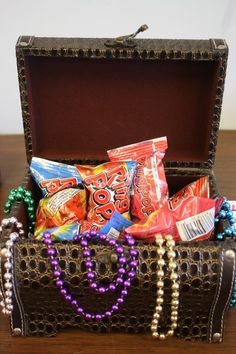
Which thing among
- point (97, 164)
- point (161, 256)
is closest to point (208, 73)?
point (97, 164)

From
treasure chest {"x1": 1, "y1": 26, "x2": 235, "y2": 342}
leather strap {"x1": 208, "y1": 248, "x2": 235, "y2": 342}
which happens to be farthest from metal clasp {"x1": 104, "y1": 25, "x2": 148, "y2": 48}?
leather strap {"x1": 208, "y1": 248, "x2": 235, "y2": 342}

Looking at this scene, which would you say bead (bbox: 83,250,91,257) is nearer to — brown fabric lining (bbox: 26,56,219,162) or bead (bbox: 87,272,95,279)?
bead (bbox: 87,272,95,279)

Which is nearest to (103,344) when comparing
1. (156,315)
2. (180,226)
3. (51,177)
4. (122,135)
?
(156,315)

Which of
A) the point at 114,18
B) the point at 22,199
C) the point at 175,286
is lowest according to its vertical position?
the point at 175,286

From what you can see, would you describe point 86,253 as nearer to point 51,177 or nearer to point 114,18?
point 51,177

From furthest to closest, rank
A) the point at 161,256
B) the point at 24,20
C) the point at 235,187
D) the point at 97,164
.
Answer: the point at 24,20 < the point at 235,187 < the point at 97,164 < the point at 161,256

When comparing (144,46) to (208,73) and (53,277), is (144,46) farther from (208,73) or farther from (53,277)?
(53,277)
